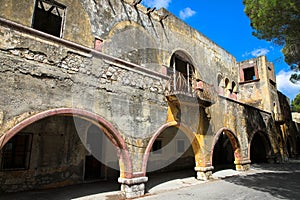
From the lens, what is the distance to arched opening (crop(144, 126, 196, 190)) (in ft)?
38.2

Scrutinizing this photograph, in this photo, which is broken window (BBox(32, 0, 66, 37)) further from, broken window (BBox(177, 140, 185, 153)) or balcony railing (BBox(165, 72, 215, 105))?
broken window (BBox(177, 140, 185, 153))

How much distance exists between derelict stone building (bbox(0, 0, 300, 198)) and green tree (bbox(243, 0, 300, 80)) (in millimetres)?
3601

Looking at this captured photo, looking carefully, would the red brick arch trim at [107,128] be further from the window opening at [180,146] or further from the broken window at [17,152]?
the window opening at [180,146]

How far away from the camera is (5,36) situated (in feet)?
16.7

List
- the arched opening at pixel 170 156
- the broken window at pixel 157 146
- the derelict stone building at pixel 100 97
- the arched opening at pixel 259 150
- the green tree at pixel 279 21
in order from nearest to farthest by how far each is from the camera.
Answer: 1. the derelict stone building at pixel 100 97
2. the green tree at pixel 279 21
3. the arched opening at pixel 170 156
4. the broken window at pixel 157 146
5. the arched opening at pixel 259 150

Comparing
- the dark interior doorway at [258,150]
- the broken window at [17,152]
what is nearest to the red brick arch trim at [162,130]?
the broken window at [17,152]

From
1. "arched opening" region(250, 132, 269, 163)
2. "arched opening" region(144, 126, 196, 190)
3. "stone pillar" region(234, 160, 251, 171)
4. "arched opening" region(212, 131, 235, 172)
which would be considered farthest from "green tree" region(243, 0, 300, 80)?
"arched opening" region(250, 132, 269, 163)

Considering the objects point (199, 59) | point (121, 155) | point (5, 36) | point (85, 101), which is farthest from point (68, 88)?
point (199, 59)

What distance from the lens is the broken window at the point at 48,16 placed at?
7755 millimetres

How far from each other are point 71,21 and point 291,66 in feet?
34.8

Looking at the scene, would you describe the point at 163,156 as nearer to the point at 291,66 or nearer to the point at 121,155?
the point at 121,155

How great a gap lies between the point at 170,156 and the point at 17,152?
802cm

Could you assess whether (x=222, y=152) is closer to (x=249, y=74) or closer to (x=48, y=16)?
(x=249, y=74)

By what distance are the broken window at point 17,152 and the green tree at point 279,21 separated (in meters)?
10.0
